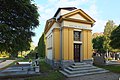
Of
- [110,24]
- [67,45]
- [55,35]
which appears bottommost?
[67,45]

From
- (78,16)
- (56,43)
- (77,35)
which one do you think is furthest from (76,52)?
(78,16)

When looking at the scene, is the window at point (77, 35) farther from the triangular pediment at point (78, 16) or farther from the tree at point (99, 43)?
the tree at point (99, 43)

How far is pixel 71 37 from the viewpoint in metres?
19.5

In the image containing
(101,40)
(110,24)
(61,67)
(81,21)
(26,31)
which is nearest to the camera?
(26,31)

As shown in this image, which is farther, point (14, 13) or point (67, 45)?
point (67, 45)

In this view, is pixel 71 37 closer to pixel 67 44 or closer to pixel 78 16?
pixel 67 44

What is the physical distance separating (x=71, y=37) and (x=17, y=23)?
8532mm

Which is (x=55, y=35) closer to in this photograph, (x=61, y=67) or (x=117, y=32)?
(x=61, y=67)

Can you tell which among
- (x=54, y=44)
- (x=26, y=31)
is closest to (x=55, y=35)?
(x=54, y=44)

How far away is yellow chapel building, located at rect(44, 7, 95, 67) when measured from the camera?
19.1 m

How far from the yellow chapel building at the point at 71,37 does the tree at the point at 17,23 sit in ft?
20.9

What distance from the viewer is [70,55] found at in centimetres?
1920

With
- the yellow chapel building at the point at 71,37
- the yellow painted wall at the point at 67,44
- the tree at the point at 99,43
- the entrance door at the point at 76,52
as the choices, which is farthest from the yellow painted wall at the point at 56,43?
the tree at the point at 99,43

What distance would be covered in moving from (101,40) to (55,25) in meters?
29.3
